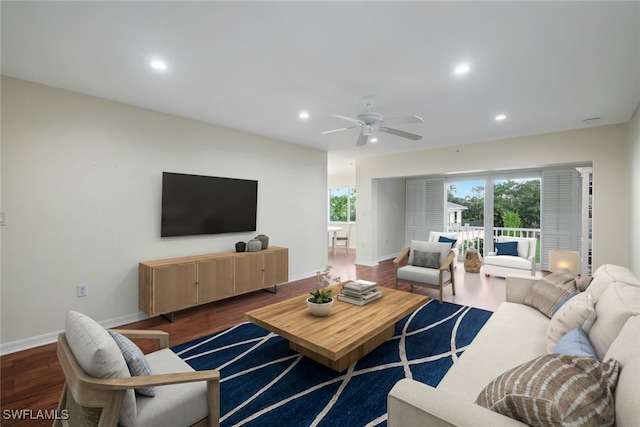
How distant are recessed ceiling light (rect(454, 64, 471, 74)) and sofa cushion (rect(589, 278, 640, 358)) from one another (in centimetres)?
196

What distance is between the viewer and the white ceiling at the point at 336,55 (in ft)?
6.15

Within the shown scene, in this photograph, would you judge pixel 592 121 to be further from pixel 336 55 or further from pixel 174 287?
pixel 174 287

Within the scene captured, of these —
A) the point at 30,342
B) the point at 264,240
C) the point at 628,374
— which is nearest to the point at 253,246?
the point at 264,240

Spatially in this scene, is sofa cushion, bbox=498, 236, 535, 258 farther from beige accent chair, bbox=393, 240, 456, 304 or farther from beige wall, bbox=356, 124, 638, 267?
beige accent chair, bbox=393, 240, 456, 304

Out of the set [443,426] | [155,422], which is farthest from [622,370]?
[155,422]

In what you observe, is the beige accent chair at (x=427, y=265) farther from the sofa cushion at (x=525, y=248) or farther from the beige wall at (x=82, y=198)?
the beige wall at (x=82, y=198)

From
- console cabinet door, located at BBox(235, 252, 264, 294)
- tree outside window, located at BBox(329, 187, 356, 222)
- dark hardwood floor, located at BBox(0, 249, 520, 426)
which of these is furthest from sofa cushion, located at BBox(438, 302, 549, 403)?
tree outside window, located at BBox(329, 187, 356, 222)

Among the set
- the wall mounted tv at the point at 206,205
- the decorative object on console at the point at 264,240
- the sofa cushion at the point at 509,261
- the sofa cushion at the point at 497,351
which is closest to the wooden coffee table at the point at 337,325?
the sofa cushion at the point at 497,351

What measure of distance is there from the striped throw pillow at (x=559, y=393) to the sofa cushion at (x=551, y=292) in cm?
141

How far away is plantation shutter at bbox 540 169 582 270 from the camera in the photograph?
570 cm

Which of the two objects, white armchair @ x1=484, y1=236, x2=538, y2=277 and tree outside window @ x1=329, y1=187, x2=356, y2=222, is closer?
white armchair @ x1=484, y1=236, x2=538, y2=277

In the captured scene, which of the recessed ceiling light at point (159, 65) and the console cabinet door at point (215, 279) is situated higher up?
the recessed ceiling light at point (159, 65)

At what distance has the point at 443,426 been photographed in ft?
3.51

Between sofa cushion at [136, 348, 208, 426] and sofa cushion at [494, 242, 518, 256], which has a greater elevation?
sofa cushion at [494, 242, 518, 256]
